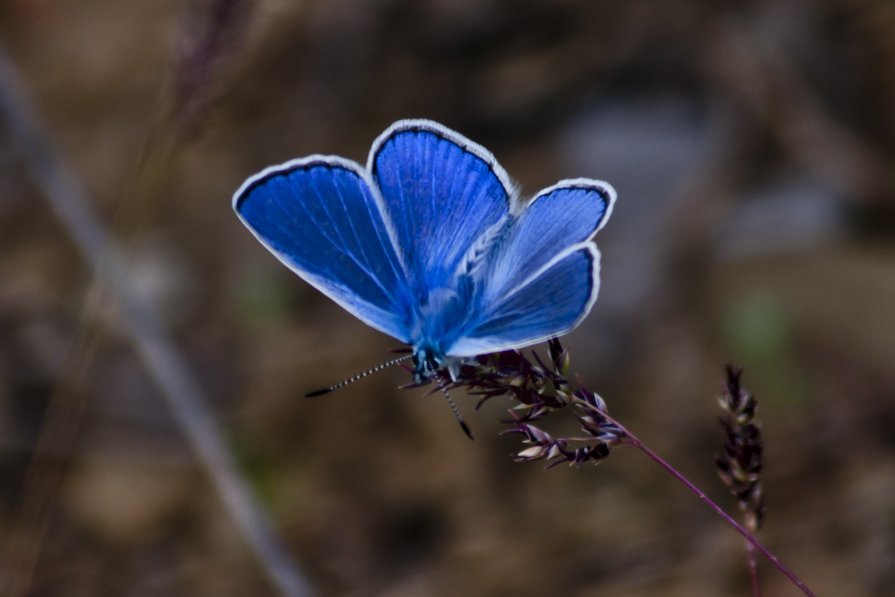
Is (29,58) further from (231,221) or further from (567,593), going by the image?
(567,593)

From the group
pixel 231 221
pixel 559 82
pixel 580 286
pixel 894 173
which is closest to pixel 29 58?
pixel 231 221

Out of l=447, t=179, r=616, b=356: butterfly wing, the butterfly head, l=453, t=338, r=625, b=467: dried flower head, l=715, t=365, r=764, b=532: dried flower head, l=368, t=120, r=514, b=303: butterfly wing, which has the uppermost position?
l=368, t=120, r=514, b=303: butterfly wing

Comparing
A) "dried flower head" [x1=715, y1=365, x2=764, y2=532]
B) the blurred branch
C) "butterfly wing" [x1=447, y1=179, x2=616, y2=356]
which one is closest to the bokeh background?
the blurred branch

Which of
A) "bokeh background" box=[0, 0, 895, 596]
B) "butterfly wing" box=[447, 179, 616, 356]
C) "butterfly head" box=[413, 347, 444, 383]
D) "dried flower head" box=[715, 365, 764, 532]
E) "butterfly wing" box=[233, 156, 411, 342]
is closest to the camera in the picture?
"dried flower head" box=[715, 365, 764, 532]

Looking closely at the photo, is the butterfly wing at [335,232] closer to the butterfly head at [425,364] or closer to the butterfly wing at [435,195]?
the butterfly wing at [435,195]

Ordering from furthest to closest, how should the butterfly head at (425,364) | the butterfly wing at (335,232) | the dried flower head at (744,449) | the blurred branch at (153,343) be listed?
1. the blurred branch at (153,343)
2. the butterfly wing at (335,232)
3. the butterfly head at (425,364)
4. the dried flower head at (744,449)

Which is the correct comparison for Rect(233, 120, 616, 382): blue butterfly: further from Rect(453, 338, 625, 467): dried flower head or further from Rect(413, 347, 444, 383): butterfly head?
Rect(453, 338, 625, 467): dried flower head

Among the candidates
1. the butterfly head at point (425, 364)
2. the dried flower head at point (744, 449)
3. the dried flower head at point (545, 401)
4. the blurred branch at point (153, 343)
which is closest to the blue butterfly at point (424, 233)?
the butterfly head at point (425, 364)
